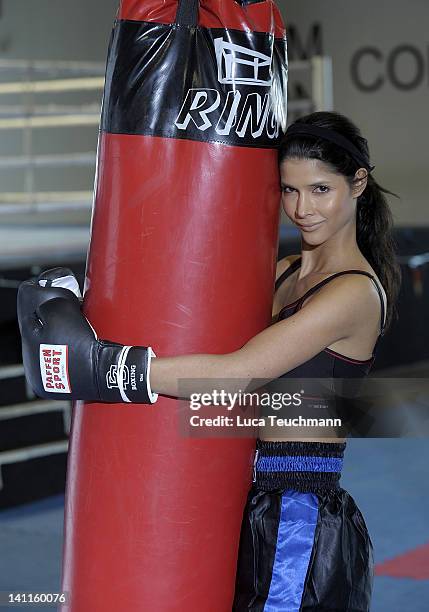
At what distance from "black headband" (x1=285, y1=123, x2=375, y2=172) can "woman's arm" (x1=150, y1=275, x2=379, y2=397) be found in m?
0.24

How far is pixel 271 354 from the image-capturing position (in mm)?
1582

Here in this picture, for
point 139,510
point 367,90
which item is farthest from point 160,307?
point 367,90

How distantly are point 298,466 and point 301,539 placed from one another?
13 centimetres

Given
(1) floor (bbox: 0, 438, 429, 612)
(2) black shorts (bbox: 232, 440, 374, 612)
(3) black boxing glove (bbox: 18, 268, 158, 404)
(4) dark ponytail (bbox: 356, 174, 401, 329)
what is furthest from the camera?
(1) floor (bbox: 0, 438, 429, 612)

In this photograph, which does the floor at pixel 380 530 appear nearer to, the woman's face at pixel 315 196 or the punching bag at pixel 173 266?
the punching bag at pixel 173 266

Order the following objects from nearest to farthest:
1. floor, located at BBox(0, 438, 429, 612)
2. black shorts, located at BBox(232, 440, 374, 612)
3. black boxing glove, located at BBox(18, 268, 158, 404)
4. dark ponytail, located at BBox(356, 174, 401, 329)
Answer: black boxing glove, located at BBox(18, 268, 158, 404) → black shorts, located at BBox(232, 440, 374, 612) → dark ponytail, located at BBox(356, 174, 401, 329) → floor, located at BBox(0, 438, 429, 612)

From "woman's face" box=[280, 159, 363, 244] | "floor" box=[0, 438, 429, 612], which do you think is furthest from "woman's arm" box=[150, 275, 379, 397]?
"floor" box=[0, 438, 429, 612]

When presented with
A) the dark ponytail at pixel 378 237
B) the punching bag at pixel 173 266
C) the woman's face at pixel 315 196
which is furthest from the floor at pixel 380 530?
the woman's face at pixel 315 196

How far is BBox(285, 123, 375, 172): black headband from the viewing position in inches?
64.7

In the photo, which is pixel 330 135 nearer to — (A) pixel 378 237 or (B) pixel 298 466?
(A) pixel 378 237

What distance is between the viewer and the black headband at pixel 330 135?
164cm

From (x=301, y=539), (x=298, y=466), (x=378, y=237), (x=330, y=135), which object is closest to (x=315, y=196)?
(x=330, y=135)

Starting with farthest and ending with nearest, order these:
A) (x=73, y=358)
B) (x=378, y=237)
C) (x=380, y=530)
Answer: (x=380, y=530)
(x=378, y=237)
(x=73, y=358)

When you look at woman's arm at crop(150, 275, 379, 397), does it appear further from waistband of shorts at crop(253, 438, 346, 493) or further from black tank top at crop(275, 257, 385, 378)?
waistband of shorts at crop(253, 438, 346, 493)
